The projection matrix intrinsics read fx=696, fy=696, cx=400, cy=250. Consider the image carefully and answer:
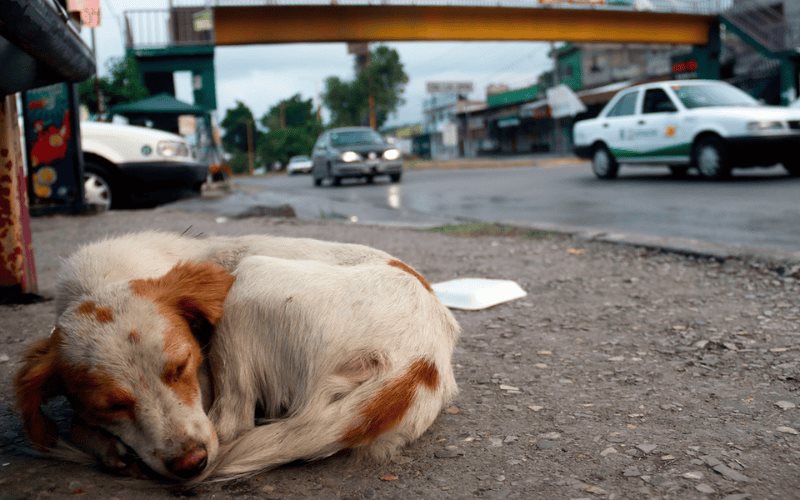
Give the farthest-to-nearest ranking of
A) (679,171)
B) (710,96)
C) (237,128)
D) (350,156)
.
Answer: (237,128) → (350,156) → (679,171) → (710,96)

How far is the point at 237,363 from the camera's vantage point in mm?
1996

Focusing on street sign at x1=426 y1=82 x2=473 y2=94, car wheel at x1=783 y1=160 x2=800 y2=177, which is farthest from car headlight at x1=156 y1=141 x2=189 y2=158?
street sign at x1=426 y1=82 x2=473 y2=94

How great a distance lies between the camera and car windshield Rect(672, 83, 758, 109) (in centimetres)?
1207

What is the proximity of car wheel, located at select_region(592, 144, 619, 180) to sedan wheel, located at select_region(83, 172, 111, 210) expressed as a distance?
9540 mm

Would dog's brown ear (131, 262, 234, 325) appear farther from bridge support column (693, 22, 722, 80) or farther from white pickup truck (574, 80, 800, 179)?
bridge support column (693, 22, 722, 80)

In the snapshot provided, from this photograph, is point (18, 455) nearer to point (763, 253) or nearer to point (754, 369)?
point (754, 369)

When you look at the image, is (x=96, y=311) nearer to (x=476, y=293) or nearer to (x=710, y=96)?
(x=476, y=293)

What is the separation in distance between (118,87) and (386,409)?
20.4 m

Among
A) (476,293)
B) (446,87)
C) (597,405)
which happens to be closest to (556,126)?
(446,87)

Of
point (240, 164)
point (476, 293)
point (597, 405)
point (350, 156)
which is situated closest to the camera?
point (597, 405)

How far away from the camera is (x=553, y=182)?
14.6m

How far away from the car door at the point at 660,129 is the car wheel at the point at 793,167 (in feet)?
5.20

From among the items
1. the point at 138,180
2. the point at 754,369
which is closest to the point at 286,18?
the point at 138,180

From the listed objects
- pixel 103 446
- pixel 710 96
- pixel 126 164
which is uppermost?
pixel 710 96
